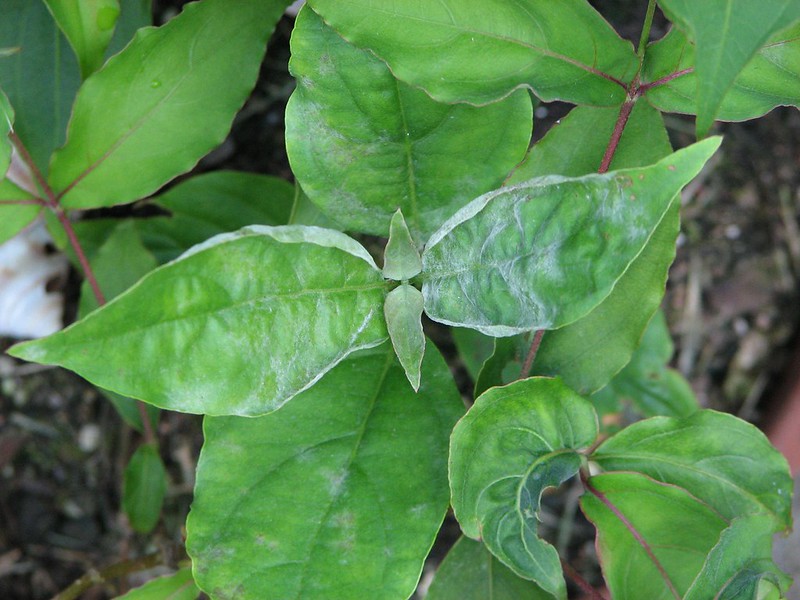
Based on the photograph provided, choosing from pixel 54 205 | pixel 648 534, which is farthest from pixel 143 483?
pixel 648 534

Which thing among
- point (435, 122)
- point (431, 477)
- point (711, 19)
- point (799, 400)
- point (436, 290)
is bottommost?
point (799, 400)

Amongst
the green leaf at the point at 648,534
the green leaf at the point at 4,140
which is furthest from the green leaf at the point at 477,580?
the green leaf at the point at 4,140

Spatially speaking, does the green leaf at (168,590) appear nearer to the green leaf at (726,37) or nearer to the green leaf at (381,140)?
the green leaf at (381,140)

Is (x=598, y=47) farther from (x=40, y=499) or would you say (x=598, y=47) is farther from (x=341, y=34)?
(x=40, y=499)

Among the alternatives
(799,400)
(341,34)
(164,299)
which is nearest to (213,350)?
(164,299)

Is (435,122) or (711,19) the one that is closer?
(711,19)

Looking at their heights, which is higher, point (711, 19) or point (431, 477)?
point (711, 19)

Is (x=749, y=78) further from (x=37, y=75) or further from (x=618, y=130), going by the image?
(x=37, y=75)
